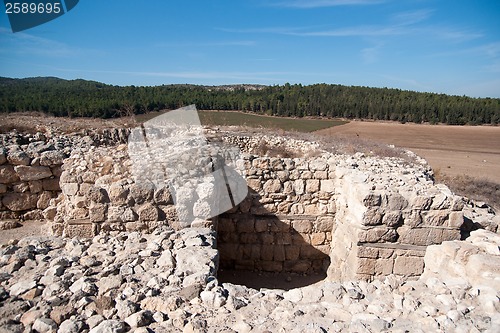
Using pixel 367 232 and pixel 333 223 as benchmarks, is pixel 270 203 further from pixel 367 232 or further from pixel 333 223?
pixel 367 232

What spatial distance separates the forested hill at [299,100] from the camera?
27.9 metres

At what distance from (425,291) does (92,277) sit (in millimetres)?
2781

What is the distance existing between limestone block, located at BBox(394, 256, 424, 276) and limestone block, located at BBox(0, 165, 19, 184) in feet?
19.9

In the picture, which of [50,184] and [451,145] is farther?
[451,145]

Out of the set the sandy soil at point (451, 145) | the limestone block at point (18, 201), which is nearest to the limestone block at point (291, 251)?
the limestone block at point (18, 201)

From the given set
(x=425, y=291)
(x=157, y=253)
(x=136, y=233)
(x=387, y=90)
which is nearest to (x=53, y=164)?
(x=136, y=233)

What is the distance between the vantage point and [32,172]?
5363 millimetres

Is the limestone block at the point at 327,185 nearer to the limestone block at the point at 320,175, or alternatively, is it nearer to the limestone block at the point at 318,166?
the limestone block at the point at 320,175

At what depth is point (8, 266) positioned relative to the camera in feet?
9.18

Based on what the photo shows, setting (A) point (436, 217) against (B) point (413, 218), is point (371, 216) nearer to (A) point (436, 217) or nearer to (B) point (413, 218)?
(B) point (413, 218)

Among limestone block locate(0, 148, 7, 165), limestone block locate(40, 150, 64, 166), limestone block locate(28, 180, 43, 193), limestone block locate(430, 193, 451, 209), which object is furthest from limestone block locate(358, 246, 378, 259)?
limestone block locate(0, 148, 7, 165)

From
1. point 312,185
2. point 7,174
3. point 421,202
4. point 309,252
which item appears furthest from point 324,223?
point 7,174

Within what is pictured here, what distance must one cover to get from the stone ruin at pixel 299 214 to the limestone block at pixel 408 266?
0.01 metres

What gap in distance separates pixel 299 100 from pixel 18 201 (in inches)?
1488
